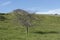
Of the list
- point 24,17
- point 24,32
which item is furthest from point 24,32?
point 24,17

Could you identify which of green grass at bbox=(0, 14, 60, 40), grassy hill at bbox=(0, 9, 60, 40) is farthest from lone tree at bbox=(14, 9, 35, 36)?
green grass at bbox=(0, 14, 60, 40)

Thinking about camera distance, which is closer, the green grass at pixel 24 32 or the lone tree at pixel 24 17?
the green grass at pixel 24 32

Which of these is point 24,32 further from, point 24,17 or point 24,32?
point 24,17

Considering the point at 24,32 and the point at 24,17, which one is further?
the point at 24,17

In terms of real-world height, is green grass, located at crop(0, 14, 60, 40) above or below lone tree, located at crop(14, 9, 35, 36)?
below

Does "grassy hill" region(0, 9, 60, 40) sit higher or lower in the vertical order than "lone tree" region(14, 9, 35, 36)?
lower

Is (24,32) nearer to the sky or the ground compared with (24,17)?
nearer to the ground

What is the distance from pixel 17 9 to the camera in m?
46.7

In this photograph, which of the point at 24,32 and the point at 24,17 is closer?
the point at 24,32

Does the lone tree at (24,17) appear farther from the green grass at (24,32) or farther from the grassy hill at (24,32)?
the green grass at (24,32)

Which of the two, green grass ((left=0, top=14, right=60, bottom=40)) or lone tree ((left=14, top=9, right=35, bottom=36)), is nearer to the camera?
green grass ((left=0, top=14, right=60, bottom=40))

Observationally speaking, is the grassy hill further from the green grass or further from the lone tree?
the lone tree

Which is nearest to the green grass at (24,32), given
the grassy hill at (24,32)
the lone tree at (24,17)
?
the grassy hill at (24,32)

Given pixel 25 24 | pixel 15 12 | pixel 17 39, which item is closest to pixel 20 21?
pixel 25 24
